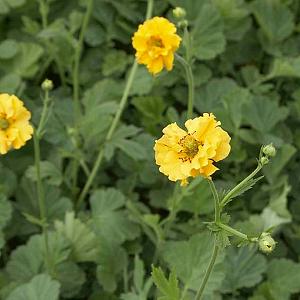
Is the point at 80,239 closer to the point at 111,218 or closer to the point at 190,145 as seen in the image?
the point at 111,218

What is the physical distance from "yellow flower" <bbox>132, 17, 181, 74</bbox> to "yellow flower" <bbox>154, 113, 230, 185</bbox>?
0.47 m

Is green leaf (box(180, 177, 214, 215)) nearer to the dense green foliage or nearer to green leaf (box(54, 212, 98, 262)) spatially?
the dense green foliage

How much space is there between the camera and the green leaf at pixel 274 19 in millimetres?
→ 2605

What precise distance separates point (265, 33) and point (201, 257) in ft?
3.94

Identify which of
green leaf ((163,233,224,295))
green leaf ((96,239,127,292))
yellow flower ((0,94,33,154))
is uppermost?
yellow flower ((0,94,33,154))

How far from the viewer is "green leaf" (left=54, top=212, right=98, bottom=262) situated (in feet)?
6.62

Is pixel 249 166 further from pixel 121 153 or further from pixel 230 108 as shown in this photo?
pixel 121 153

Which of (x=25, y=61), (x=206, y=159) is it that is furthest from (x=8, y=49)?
(x=206, y=159)

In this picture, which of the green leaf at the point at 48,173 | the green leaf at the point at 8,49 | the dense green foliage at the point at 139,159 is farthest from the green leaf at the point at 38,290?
the green leaf at the point at 8,49

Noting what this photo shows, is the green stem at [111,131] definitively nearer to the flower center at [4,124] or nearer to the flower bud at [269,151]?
the flower center at [4,124]

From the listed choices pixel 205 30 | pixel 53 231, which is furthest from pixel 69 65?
pixel 53 231

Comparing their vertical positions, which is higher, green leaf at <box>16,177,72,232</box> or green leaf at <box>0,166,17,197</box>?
green leaf at <box>0,166,17,197</box>

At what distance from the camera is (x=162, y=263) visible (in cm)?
207

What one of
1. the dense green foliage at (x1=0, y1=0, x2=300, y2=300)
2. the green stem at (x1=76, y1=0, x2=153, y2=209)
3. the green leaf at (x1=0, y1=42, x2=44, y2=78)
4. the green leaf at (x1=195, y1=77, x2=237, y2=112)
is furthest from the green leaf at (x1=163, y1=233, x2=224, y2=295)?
the green leaf at (x1=0, y1=42, x2=44, y2=78)
